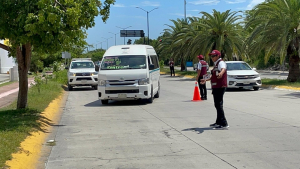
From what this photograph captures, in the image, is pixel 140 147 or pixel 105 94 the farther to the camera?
pixel 105 94

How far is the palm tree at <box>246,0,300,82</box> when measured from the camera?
2294cm

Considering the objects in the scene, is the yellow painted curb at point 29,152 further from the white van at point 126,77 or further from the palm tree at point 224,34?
the palm tree at point 224,34

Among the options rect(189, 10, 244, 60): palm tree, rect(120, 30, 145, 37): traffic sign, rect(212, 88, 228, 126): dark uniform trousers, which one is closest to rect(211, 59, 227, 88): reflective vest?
rect(212, 88, 228, 126): dark uniform trousers

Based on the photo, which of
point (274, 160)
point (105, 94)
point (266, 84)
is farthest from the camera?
point (266, 84)

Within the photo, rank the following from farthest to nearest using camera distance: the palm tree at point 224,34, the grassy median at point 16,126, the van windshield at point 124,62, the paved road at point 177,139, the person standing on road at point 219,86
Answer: the palm tree at point 224,34, the van windshield at point 124,62, the person standing on road at point 219,86, the grassy median at point 16,126, the paved road at point 177,139

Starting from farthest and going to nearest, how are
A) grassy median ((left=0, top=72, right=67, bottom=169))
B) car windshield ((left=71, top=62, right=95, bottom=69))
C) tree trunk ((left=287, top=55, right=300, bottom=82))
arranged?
car windshield ((left=71, top=62, right=95, bottom=69)) < tree trunk ((left=287, top=55, right=300, bottom=82)) < grassy median ((left=0, top=72, right=67, bottom=169))

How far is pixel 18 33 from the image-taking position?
10.0 metres

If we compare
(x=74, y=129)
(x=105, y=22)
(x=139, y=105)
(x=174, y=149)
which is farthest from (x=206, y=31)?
(x=174, y=149)

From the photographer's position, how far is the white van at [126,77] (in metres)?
16.0

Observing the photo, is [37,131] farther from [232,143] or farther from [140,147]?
[232,143]

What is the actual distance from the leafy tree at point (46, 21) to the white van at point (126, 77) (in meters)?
5.04

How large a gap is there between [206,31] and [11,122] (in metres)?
27.1

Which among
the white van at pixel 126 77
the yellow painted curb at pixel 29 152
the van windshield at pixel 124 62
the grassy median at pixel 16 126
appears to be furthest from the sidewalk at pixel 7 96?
the yellow painted curb at pixel 29 152

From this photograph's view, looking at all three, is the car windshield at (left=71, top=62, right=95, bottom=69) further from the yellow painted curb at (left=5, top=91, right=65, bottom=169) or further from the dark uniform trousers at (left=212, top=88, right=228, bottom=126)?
the dark uniform trousers at (left=212, top=88, right=228, bottom=126)
